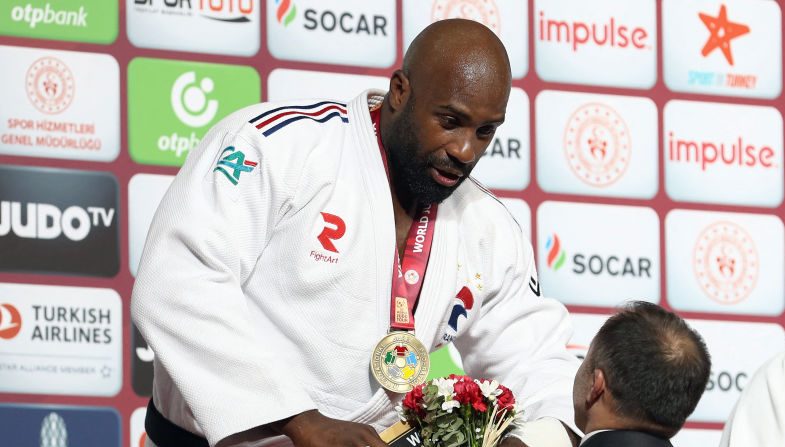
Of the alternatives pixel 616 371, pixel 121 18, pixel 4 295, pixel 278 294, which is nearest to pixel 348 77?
pixel 121 18

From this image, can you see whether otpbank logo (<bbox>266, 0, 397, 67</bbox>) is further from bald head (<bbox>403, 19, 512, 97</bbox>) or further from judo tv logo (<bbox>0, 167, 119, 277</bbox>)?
bald head (<bbox>403, 19, 512, 97</bbox>)

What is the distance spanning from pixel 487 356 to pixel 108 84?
1382 millimetres

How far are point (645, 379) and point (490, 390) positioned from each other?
0.93 ft

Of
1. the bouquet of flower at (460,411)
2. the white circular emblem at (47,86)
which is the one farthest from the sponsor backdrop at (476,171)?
the bouquet of flower at (460,411)

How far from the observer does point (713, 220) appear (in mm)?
4879

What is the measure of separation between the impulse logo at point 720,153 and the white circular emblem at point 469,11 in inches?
25.1

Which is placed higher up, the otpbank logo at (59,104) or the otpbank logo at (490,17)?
the otpbank logo at (490,17)

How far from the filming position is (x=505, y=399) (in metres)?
3.07

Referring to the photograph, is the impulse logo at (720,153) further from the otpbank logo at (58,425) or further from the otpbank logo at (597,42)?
the otpbank logo at (58,425)

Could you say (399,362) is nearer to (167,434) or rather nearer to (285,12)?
(167,434)

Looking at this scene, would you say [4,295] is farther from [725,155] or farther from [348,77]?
[725,155]

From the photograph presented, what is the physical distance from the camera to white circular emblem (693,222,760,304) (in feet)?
15.9

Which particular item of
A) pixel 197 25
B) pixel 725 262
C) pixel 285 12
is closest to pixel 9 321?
pixel 197 25

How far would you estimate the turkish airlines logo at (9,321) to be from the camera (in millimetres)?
4148
